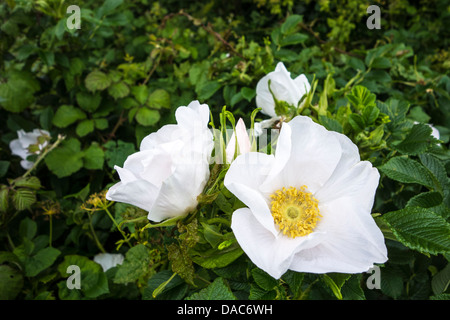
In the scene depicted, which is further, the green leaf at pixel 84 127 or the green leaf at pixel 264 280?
the green leaf at pixel 84 127

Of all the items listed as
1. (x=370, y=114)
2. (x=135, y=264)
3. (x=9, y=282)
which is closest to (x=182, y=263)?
(x=135, y=264)

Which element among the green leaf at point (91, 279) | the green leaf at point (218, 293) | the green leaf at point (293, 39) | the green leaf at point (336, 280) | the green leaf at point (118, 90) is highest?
the green leaf at point (293, 39)

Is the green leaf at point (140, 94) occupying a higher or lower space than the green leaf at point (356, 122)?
lower

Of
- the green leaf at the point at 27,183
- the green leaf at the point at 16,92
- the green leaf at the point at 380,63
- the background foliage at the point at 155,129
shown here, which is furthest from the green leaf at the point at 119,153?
the green leaf at the point at 380,63

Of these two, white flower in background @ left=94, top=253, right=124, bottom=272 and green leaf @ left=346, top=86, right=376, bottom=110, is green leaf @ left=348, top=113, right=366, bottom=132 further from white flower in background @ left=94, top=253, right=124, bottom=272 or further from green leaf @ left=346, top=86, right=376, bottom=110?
white flower in background @ left=94, top=253, right=124, bottom=272

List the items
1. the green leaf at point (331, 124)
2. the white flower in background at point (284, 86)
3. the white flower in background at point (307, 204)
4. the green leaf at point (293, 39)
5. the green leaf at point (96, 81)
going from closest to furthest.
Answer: the white flower in background at point (307, 204) → the green leaf at point (331, 124) → the white flower in background at point (284, 86) → the green leaf at point (293, 39) → the green leaf at point (96, 81)

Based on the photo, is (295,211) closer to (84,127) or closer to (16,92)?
(84,127)

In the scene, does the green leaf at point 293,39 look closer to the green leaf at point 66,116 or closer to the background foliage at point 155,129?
the background foliage at point 155,129
